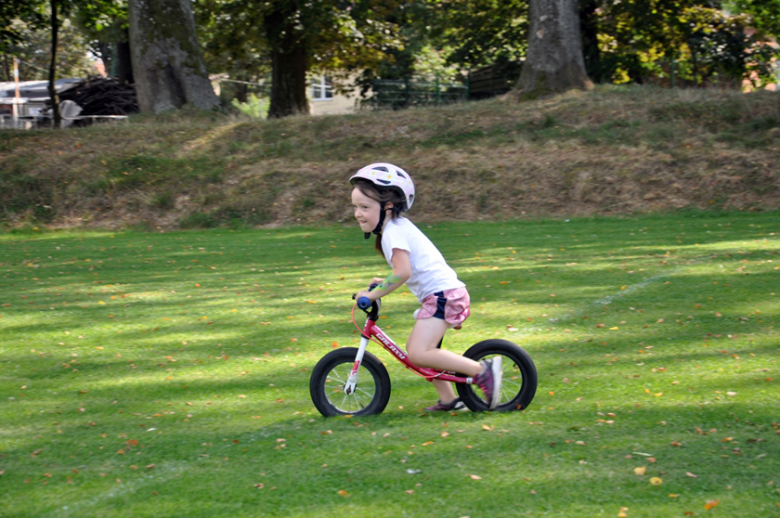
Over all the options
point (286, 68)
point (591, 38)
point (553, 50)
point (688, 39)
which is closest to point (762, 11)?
point (688, 39)

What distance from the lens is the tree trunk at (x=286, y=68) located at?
27.9 meters

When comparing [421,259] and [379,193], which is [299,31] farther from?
[421,259]

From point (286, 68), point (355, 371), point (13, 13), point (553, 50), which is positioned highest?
point (13, 13)

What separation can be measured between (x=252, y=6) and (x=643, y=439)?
26.2 m

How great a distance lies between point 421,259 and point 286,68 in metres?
25.3

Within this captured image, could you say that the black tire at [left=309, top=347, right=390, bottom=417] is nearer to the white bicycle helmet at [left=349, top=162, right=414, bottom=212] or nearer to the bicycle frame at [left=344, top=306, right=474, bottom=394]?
the bicycle frame at [left=344, top=306, right=474, bottom=394]

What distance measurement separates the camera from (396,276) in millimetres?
4820

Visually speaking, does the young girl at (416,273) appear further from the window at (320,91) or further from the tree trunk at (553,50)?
the window at (320,91)

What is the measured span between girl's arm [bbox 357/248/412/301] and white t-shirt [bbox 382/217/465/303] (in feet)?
0.20

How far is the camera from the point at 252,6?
2800 cm

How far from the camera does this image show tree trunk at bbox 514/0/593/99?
76.2 feet

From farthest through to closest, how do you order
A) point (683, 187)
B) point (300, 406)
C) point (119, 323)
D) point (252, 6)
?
1. point (252, 6)
2. point (683, 187)
3. point (119, 323)
4. point (300, 406)

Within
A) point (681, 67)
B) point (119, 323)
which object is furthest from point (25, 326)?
point (681, 67)

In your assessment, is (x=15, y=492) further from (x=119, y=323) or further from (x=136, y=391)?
(x=119, y=323)
